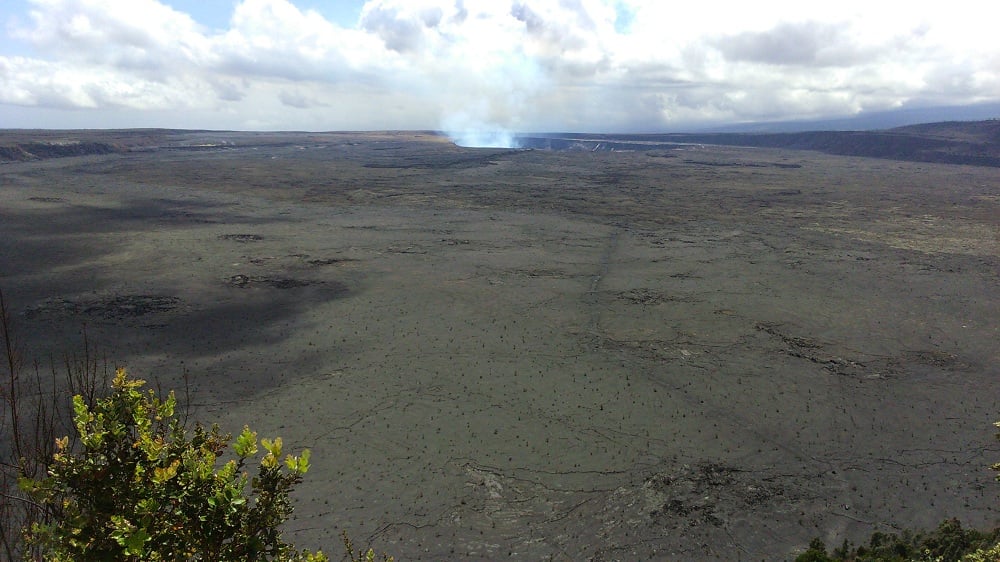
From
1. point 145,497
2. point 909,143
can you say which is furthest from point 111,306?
point 909,143

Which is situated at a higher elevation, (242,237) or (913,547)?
(242,237)

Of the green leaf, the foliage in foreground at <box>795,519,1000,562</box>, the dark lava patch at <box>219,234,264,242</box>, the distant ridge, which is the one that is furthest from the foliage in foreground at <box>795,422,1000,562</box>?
the distant ridge

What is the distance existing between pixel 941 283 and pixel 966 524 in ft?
61.5

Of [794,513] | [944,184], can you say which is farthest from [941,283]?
[944,184]

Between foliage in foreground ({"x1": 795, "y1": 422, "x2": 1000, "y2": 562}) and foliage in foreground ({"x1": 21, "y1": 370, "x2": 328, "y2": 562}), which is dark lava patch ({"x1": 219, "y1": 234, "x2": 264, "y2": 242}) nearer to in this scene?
foliage in foreground ({"x1": 795, "y1": 422, "x2": 1000, "y2": 562})

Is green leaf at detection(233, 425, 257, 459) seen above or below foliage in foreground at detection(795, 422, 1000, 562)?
above

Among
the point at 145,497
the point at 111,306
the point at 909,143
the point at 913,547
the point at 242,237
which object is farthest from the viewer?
the point at 909,143

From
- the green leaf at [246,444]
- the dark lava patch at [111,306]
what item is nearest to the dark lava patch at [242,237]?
the dark lava patch at [111,306]

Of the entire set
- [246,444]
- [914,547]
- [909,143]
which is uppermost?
[909,143]

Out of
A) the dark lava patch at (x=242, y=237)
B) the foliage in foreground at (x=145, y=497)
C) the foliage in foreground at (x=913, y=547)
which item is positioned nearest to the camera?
the foliage in foreground at (x=145, y=497)

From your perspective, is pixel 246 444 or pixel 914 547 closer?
pixel 246 444

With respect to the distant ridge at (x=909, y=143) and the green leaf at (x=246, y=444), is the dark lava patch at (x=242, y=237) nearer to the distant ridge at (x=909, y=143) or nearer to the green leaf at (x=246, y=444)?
the green leaf at (x=246, y=444)

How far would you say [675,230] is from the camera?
1416 inches

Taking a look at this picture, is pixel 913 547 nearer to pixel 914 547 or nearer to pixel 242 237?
pixel 914 547
